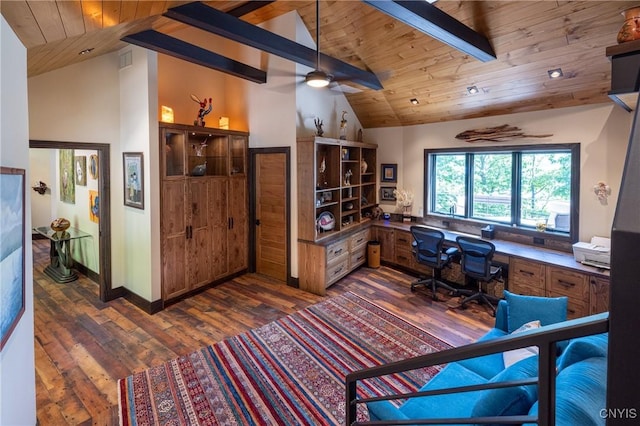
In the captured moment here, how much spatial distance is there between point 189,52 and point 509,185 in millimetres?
4801

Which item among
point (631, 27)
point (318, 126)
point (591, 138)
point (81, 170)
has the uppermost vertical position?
point (631, 27)

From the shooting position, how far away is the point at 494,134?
492cm

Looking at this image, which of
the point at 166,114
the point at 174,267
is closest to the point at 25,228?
the point at 174,267

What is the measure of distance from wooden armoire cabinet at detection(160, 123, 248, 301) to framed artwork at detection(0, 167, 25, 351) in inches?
93.9

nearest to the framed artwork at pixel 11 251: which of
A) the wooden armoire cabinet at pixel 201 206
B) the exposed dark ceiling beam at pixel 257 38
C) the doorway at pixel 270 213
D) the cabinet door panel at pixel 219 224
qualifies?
the exposed dark ceiling beam at pixel 257 38

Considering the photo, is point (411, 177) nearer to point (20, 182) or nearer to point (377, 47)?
point (377, 47)

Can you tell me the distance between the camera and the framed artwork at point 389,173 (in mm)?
6297

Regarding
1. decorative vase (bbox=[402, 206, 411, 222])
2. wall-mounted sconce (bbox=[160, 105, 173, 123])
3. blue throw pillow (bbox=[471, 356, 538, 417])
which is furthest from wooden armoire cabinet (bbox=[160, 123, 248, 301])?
blue throw pillow (bbox=[471, 356, 538, 417])

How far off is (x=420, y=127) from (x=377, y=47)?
193 cm

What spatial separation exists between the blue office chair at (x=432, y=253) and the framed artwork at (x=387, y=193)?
170 centimetres

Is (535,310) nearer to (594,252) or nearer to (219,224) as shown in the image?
(594,252)

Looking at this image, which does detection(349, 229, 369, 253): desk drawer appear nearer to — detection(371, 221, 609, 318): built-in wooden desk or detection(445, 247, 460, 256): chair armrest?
detection(371, 221, 609, 318): built-in wooden desk

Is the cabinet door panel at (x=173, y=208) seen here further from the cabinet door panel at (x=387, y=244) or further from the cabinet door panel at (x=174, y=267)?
the cabinet door panel at (x=387, y=244)

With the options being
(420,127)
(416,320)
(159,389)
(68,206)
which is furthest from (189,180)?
(420,127)
